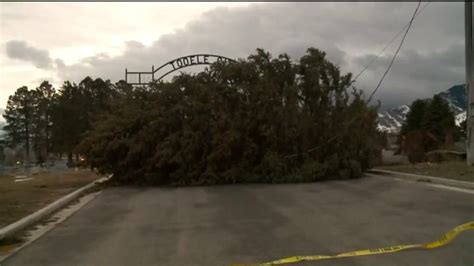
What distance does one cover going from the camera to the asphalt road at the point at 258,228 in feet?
24.3

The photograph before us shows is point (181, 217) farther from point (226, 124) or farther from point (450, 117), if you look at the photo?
point (450, 117)

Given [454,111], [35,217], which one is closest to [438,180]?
[35,217]

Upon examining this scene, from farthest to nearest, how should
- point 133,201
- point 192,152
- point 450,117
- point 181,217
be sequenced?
point 450,117
point 192,152
point 133,201
point 181,217

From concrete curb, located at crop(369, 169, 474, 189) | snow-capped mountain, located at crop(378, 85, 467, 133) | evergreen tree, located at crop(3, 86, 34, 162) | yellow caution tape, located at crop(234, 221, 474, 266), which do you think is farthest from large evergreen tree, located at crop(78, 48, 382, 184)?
evergreen tree, located at crop(3, 86, 34, 162)

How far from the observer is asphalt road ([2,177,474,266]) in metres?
7.41

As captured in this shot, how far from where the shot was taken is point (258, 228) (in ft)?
31.4

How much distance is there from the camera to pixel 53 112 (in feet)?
259

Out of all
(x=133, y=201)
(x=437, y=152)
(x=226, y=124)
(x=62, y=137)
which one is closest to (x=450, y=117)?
(x=437, y=152)

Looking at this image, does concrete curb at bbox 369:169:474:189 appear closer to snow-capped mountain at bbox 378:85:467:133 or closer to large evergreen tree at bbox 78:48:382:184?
large evergreen tree at bbox 78:48:382:184

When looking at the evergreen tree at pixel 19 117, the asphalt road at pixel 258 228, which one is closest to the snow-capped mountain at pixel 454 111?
the asphalt road at pixel 258 228

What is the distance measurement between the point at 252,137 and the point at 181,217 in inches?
382

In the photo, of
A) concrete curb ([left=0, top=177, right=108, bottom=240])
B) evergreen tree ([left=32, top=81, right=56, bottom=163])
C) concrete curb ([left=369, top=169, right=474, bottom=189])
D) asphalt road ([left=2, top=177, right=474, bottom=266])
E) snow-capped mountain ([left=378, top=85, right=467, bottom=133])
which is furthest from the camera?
evergreen tree ([left=32, top=81, right=56, bottom=163])

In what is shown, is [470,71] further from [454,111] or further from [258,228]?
[454,111]

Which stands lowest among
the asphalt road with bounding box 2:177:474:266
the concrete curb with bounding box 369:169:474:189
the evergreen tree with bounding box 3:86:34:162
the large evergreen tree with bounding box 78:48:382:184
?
the asphalt road with bounding box 2:177:474:266
